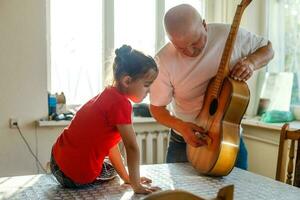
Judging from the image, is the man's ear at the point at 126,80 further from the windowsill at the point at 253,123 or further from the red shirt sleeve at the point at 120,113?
the windowsill at the point at 253,123

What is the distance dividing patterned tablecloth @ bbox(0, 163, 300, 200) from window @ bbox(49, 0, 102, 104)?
1.64m

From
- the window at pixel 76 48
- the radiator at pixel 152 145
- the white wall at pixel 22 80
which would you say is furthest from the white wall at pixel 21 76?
the radiator at pixel 152 145

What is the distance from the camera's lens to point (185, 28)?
1.57 metres

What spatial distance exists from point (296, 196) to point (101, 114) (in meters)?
0.68

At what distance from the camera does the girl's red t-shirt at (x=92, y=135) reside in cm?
130

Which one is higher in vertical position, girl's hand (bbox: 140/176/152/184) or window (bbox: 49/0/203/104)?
window (bbox: 49/0/203/104)

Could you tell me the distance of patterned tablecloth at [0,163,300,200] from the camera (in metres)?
1.24

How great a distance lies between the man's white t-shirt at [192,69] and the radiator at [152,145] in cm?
135

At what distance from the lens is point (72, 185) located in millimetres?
1312

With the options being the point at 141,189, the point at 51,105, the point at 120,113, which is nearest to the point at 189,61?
the point at 120,113

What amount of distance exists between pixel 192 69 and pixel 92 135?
23.7 inches

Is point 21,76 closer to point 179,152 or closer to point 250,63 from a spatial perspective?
point 179,152

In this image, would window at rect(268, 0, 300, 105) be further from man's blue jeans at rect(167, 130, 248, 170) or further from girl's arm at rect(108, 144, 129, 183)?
girl's arm at rect(108, 144, 129, 183)

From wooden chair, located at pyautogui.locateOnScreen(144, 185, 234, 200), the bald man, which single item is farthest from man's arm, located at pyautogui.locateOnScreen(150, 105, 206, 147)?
wooden chair, located at pyautogui.locateOnScreen(144, 185, 234, 200)
